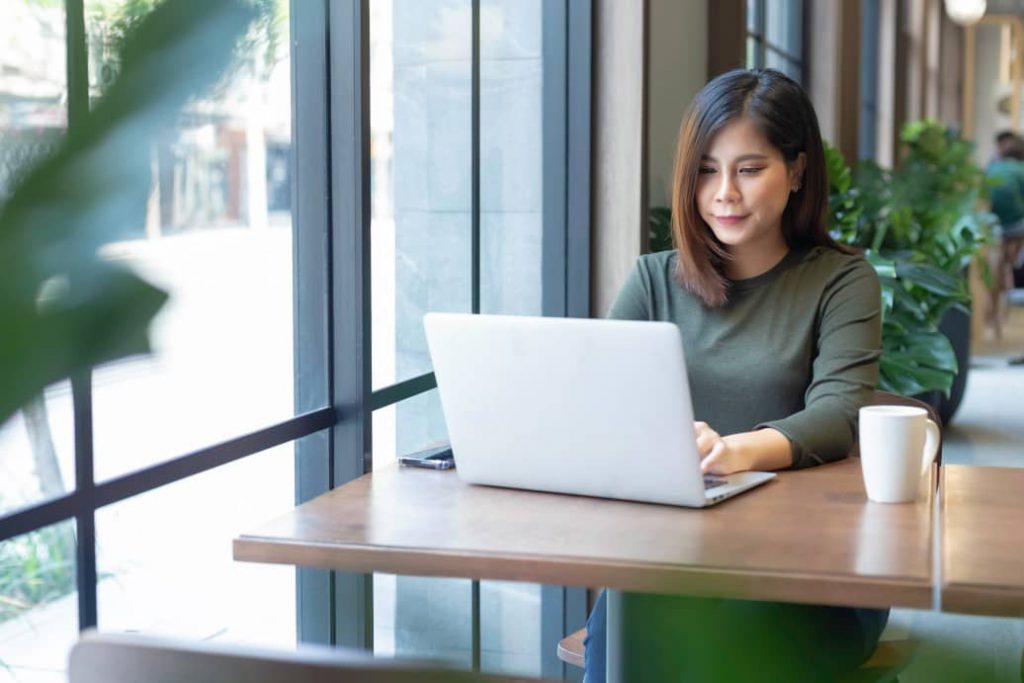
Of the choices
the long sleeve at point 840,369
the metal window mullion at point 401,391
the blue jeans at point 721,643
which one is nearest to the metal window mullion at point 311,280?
the metal window mullion at point 401,391

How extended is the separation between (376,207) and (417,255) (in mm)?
264

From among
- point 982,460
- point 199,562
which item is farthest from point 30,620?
point 982,460

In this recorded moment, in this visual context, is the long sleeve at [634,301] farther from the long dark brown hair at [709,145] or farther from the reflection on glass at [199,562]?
the reflection on glass at [199,562]

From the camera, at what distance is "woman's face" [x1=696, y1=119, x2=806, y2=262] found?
208 cm

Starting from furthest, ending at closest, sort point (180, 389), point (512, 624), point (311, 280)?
1. point (512, 624)
2. point (311, 280)
3. point (180, 389)

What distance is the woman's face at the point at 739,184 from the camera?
2.08m

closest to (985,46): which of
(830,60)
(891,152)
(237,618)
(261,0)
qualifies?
(891,152)

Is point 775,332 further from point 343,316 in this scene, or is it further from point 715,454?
point 343,316

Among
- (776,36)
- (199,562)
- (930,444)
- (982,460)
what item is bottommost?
(982,460)

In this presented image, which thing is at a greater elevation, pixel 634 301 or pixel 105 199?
pixel 105 199

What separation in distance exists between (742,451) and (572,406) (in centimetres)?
33

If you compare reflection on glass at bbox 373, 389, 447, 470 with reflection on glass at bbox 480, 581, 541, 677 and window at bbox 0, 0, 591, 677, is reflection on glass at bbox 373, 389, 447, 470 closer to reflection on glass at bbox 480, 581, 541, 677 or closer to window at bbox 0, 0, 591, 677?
window at bbox 0, 0, 591, 677

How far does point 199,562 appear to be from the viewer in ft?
6.56

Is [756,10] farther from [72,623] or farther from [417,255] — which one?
[72,623]
